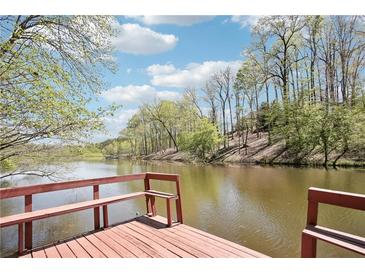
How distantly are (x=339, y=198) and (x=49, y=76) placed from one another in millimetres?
3981

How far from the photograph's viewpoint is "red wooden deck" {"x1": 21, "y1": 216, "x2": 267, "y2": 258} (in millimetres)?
2814

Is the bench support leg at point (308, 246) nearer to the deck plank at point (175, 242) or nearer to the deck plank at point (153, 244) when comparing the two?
the deck plank at point (175, 242)

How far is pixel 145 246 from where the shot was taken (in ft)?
9.98

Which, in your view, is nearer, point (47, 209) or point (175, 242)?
point (175, 242)

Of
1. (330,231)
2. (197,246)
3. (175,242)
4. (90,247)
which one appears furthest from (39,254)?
(330,231)

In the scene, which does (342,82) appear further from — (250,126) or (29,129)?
(29,129)

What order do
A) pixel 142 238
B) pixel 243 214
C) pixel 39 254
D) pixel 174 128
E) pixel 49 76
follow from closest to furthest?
pixel 39 254
pixel 142 238
pixel 49 76
pixel 243 214
pixel 174 128

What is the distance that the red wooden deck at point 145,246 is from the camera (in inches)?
111

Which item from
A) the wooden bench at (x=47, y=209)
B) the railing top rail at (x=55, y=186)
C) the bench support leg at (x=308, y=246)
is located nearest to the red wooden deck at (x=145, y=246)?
the wooden bench at (x=47, y=209)

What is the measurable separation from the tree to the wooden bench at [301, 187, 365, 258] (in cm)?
351

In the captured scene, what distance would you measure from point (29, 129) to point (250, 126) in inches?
883

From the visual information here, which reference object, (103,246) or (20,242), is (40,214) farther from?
(103,246)

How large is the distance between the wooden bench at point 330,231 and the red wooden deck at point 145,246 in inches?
22.6

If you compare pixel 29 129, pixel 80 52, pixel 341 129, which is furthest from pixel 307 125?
pixel 29 129
